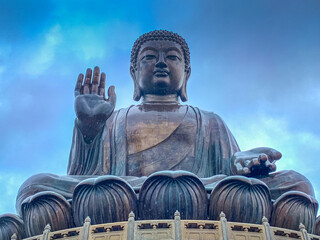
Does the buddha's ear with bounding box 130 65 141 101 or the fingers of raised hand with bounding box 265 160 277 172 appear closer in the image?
the fingers of raised hand with bounding box 265 160 277 172

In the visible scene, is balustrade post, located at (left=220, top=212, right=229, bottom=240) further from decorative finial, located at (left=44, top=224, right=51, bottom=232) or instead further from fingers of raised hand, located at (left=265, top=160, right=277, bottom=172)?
decorative finial, located at (left=44, top=224, right=51, bottom=232)

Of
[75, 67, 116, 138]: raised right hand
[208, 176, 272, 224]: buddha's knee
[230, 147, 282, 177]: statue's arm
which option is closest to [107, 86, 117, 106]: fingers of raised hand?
[75, 67, 116, 138]: raised right hand

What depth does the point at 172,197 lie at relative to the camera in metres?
7.60

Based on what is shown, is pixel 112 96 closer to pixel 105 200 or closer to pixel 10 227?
pixel 105 200

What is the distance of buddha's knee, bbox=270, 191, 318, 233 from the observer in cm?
781

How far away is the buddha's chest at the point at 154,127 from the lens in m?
10.5

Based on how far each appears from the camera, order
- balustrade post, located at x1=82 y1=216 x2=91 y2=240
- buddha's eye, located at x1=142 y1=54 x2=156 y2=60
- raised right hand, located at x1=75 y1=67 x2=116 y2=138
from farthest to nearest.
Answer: buddha's eye, located at x1=142 y1=54 x2=156 y2=60
raised right hand, located at x1=75 y1=67 x2=116 y2=138
balustrade post, located at x1=82 y1=216 x2=91 y2=240

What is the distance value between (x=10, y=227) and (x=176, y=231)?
8.20 feet

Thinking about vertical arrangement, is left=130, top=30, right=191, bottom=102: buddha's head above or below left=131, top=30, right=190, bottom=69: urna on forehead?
below

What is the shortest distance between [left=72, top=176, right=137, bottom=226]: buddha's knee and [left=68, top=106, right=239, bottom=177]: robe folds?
88.2 inches

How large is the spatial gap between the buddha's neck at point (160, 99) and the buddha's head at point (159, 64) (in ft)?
0.19

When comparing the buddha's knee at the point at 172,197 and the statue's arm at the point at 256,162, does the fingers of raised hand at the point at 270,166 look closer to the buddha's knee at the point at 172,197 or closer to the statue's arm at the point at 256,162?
the statue's arm at the point at 256,162

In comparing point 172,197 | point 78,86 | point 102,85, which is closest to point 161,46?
point 102,85

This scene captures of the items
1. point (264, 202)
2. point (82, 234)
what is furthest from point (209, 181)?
point (82, 234)
